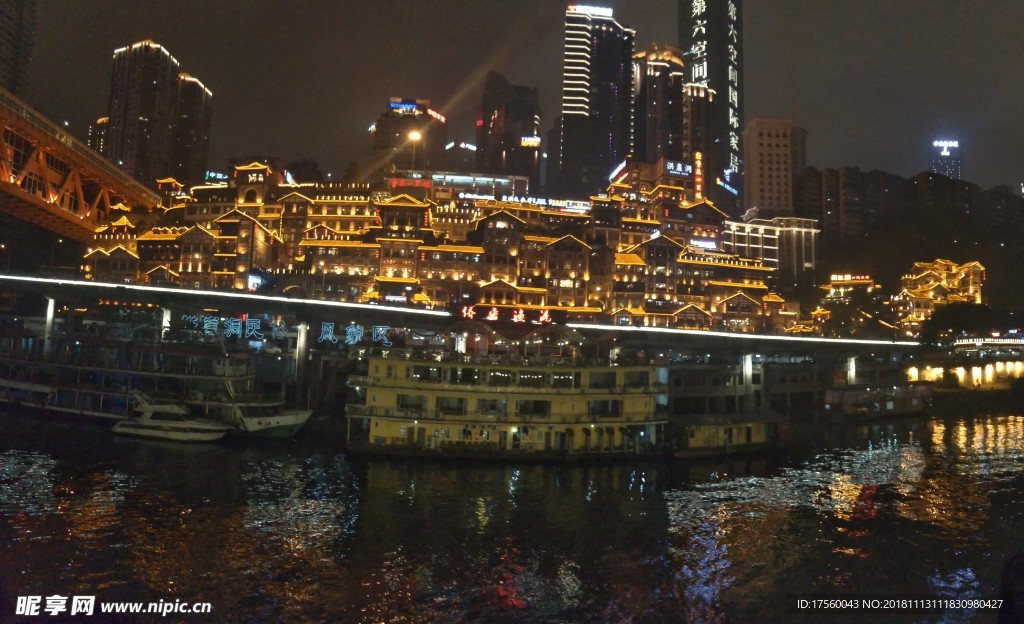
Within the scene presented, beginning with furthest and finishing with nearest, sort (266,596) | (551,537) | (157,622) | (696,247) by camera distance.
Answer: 1. (696,247)
2. (551,537)
3. (266,596)
4. (157,622)

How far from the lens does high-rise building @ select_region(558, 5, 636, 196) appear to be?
17050 centimetres

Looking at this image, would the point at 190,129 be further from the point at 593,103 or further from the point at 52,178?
the point at 52,178

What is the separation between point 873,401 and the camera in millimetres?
56844

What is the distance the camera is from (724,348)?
56.4 meters

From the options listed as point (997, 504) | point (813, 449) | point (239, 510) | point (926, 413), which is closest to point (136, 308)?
point (239, 510)

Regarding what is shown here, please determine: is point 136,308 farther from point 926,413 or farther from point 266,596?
point 926,413

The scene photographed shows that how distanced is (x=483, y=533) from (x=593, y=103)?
548 ft

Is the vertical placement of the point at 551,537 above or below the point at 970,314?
below

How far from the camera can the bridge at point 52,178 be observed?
57.2 m

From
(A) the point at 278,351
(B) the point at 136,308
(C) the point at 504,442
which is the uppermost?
(B) the point at 136,308

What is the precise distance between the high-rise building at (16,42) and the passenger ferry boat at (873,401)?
14040 centimetres

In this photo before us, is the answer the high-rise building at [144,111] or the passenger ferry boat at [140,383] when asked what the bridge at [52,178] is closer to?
the passenger ferry boat at [140,383]

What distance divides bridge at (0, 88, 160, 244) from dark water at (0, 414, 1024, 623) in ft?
119

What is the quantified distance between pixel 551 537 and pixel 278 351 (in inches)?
1411
